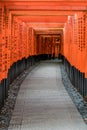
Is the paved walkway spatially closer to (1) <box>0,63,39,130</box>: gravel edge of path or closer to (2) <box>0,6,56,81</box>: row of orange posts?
(1) <box>0,63,39,130</box>: gravel edge of path

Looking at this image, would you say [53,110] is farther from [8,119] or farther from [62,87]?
[62,87]

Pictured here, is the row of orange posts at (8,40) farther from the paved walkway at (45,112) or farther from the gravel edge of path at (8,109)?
the paved walkway at (45,112)

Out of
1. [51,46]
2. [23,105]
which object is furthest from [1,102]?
[51,46]

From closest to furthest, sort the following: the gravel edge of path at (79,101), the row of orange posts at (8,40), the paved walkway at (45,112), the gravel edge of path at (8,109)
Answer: the paved walkway at (45,112) → the gravel edge of path at (8,109) → the gravel edge of path at (79,101) → the row of orange posts at (8,40)

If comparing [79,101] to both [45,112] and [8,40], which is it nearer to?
[45,112]

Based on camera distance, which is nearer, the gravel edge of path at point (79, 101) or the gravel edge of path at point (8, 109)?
the gravel edge of path at point (8, 109)

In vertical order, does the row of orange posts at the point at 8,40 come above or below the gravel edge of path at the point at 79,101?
above

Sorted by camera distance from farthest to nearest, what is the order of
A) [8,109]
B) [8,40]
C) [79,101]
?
[8,40]
[79,101]
[8,109]

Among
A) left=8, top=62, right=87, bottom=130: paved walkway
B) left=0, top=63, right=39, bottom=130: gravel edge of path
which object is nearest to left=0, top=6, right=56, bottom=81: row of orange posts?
left=0, top=63, right=39, bottom=130: gravel edge of path

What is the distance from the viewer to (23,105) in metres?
12.0

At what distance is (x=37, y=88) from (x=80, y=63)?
10.3 feet

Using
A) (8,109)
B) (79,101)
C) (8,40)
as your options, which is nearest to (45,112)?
(8,109)

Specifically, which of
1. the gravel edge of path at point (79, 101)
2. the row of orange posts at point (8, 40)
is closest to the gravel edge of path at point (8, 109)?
the row of orange posts at point (8, 40)

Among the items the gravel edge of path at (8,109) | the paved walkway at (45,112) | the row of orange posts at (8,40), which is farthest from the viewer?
the row of orange posts at (8,40)
